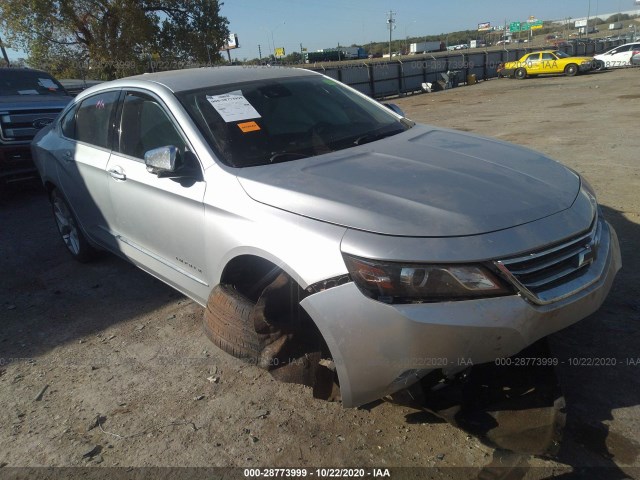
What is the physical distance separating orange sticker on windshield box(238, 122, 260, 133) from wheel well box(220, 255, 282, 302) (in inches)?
32.5

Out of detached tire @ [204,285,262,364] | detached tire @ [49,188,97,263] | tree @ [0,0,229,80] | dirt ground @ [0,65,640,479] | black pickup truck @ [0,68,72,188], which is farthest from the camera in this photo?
tree @ [0,0,229,80]

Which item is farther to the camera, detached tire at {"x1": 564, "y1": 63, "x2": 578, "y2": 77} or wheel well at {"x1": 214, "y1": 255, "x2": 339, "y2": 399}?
detached tire at {"x1": 564, "y1": 63, "x2": 578, "y2": 77}

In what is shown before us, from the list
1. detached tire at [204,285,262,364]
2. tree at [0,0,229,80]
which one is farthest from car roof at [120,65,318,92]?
tree at [0,0,229,80]

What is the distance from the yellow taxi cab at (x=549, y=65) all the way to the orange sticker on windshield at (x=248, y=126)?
30947 mm

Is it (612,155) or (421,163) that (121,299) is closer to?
(421,163)

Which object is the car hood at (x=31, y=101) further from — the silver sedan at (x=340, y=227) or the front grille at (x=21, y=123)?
the silver sedan at (x=340, y=227)

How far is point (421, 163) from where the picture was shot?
2.85 metres

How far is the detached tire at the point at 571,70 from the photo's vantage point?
2929 centimetres

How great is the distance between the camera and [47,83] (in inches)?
373

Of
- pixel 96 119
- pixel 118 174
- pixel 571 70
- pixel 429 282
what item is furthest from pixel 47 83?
pixel 571 70

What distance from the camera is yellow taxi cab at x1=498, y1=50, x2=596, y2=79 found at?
29.2 meters

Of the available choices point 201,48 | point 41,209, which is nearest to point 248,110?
point 41,209

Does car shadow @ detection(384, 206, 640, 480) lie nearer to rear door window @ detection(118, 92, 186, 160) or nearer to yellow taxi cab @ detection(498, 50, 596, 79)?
rear door window @ detection(118, 92, 186, 160)

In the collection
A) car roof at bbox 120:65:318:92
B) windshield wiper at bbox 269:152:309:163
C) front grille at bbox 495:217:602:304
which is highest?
car roof at bbox 120:65:318:92
